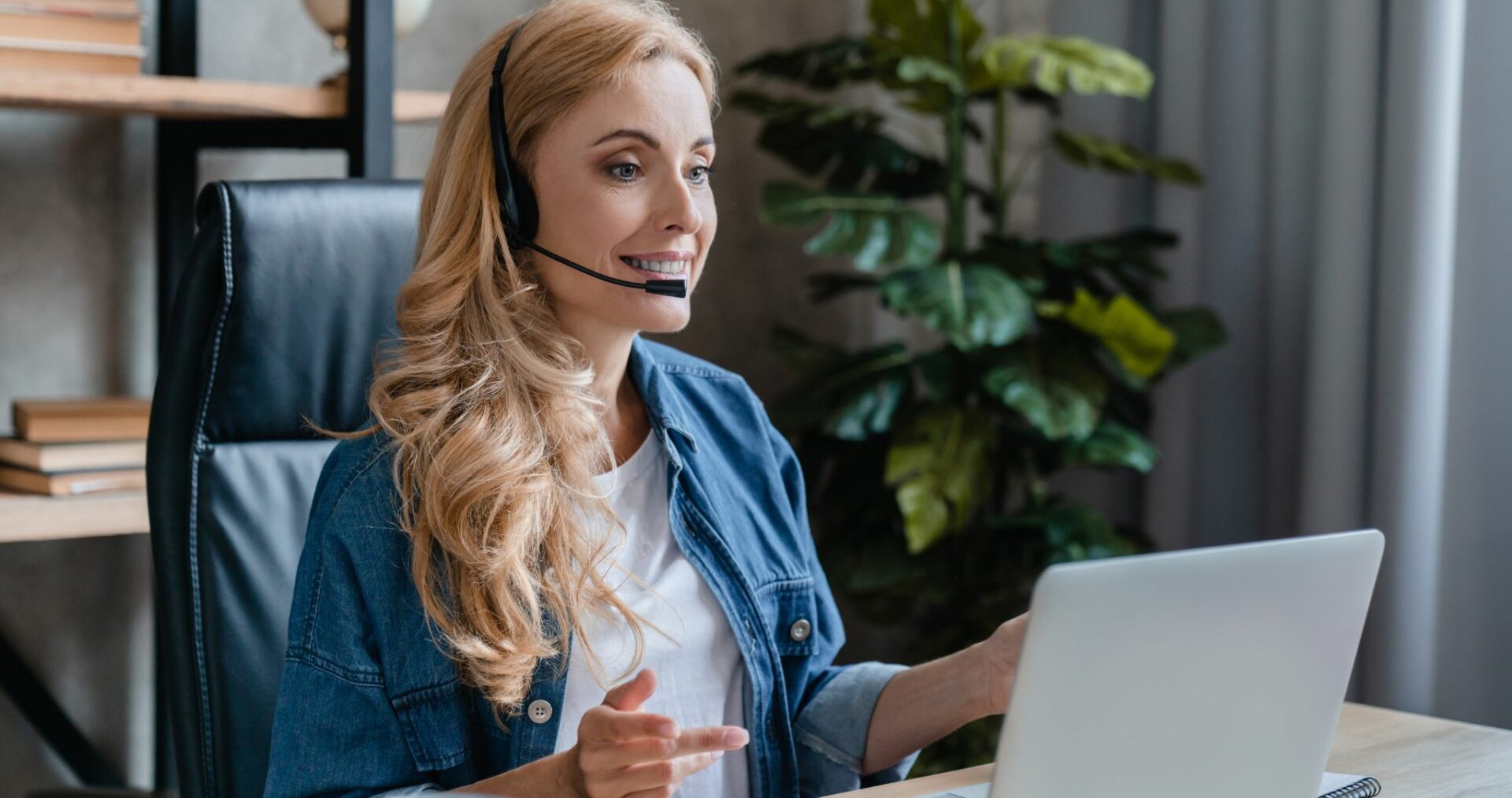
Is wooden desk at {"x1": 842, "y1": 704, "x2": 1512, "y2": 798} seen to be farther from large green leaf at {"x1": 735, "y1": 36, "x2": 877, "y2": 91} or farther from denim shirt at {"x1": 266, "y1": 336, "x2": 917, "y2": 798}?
large green leaf at {"x1": 735, "y1": 36, "x2": 877, "y2": 91}

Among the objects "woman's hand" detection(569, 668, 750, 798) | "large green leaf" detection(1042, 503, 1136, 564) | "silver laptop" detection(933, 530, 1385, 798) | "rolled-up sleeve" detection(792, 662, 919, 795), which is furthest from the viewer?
"large green leaf" detection(1042, 503, 1136, 564)

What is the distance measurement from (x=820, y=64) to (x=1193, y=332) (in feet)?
2.56

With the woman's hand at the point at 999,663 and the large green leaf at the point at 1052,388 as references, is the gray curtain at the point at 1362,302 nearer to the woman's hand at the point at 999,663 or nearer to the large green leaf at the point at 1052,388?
the large green leaf at the point at 1052,388

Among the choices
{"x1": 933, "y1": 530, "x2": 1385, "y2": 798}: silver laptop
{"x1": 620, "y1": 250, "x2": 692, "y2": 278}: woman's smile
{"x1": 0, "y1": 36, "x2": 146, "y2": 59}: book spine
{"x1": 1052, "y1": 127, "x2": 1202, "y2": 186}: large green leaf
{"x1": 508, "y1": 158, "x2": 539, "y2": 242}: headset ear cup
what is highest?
{"x1": 0, "y1": 36, "x2": 146, "y2": 59}: book spine

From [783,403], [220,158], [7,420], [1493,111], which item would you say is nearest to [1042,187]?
[783,403]

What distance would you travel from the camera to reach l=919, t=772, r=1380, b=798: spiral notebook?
95cm

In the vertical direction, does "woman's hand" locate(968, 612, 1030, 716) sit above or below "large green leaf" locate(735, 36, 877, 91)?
below

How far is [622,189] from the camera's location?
1.13m

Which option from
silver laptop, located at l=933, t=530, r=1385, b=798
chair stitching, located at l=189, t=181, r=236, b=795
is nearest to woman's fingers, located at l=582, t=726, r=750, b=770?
silver laptop, located at l=933, t=530, r=1385, b=798

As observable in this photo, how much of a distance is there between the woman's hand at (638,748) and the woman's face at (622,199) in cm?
35

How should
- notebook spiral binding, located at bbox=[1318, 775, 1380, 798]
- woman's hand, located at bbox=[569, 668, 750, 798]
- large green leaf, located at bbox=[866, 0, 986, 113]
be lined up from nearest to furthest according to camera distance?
woman's hand, located at bbox=[569, 668, 750, 798] → notebook spiral binding, located at bbox=[1318, 775, 1380, 798] → large green leaf, located at bbox=[866, 0, 986, 113]

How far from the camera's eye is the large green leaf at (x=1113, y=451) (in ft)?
6.86

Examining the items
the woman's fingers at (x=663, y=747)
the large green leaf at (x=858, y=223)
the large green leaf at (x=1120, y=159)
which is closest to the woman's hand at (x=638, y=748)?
the woman's fingers at (x=663, y=747)

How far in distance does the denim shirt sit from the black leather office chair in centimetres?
8
